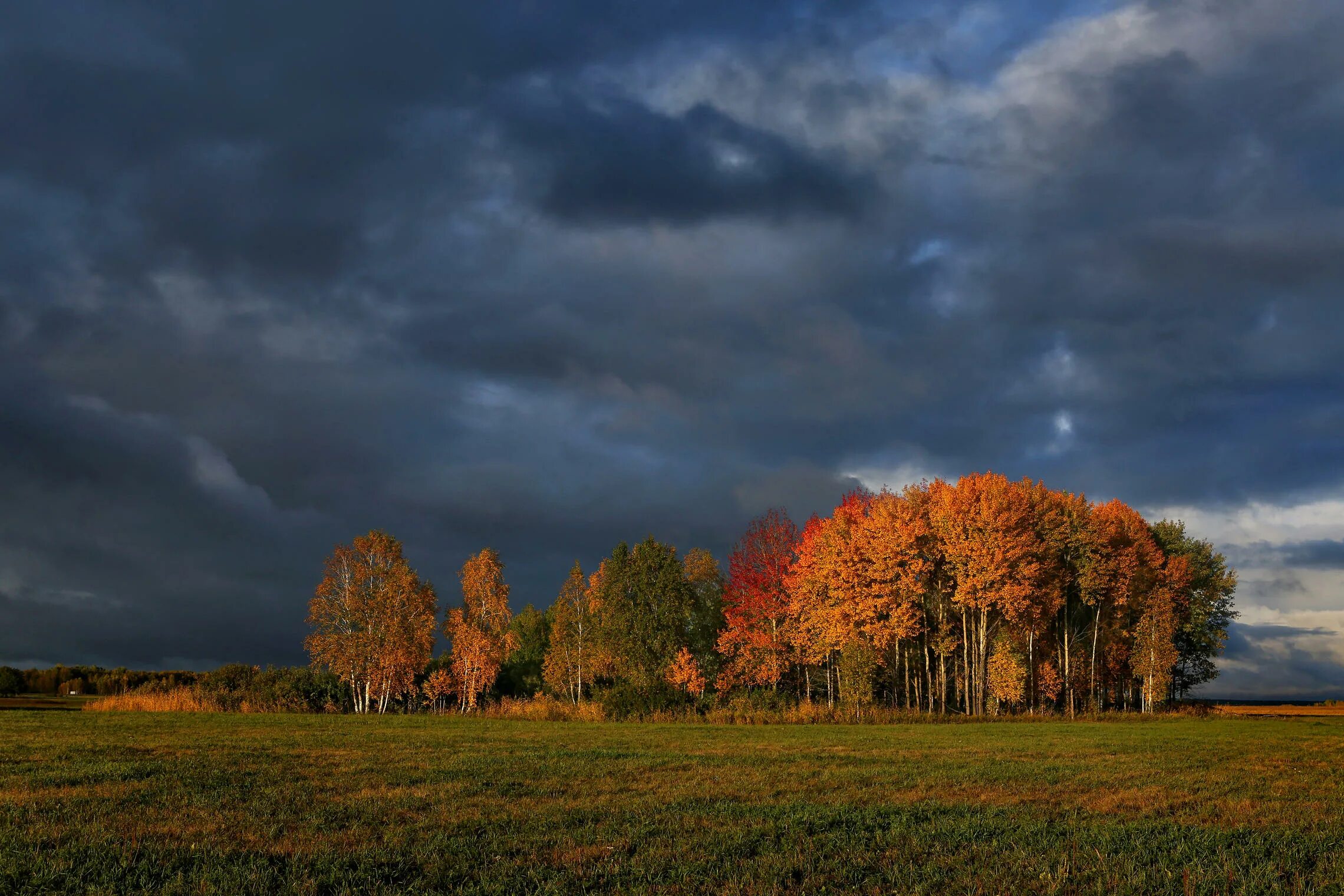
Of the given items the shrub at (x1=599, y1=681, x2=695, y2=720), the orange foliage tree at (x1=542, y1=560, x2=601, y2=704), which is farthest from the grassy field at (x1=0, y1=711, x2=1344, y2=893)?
the orange foliage tree at (x1=542, y1=560, x2=601, y2=704)

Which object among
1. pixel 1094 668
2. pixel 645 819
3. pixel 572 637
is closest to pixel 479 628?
pixel 572 637

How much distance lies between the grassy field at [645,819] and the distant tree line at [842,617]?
889 inches

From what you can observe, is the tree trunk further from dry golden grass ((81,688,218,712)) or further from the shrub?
dry golden grass ((81,688,218,712))

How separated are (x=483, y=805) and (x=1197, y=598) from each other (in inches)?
2856

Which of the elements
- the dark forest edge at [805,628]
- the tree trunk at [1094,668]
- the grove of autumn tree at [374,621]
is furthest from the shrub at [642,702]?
the tree trunk at [1094,668]

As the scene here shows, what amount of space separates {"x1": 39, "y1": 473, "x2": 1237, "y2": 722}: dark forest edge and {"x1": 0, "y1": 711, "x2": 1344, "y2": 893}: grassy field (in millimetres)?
20927

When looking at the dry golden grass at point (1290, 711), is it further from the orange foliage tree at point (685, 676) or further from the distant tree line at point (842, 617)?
the orange foliage tree at point (685, 676)

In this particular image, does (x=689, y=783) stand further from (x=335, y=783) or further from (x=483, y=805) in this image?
(x=335, y=783)

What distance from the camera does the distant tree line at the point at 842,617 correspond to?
154 feet

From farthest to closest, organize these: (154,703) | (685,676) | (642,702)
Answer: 1. (685,676)
2. (642,702)
3. (154,703)

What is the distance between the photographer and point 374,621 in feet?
171

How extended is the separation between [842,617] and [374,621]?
27.7m

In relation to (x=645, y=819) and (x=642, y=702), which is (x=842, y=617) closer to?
(x=642, y=702)

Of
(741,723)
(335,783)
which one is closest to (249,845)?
(335,783)
